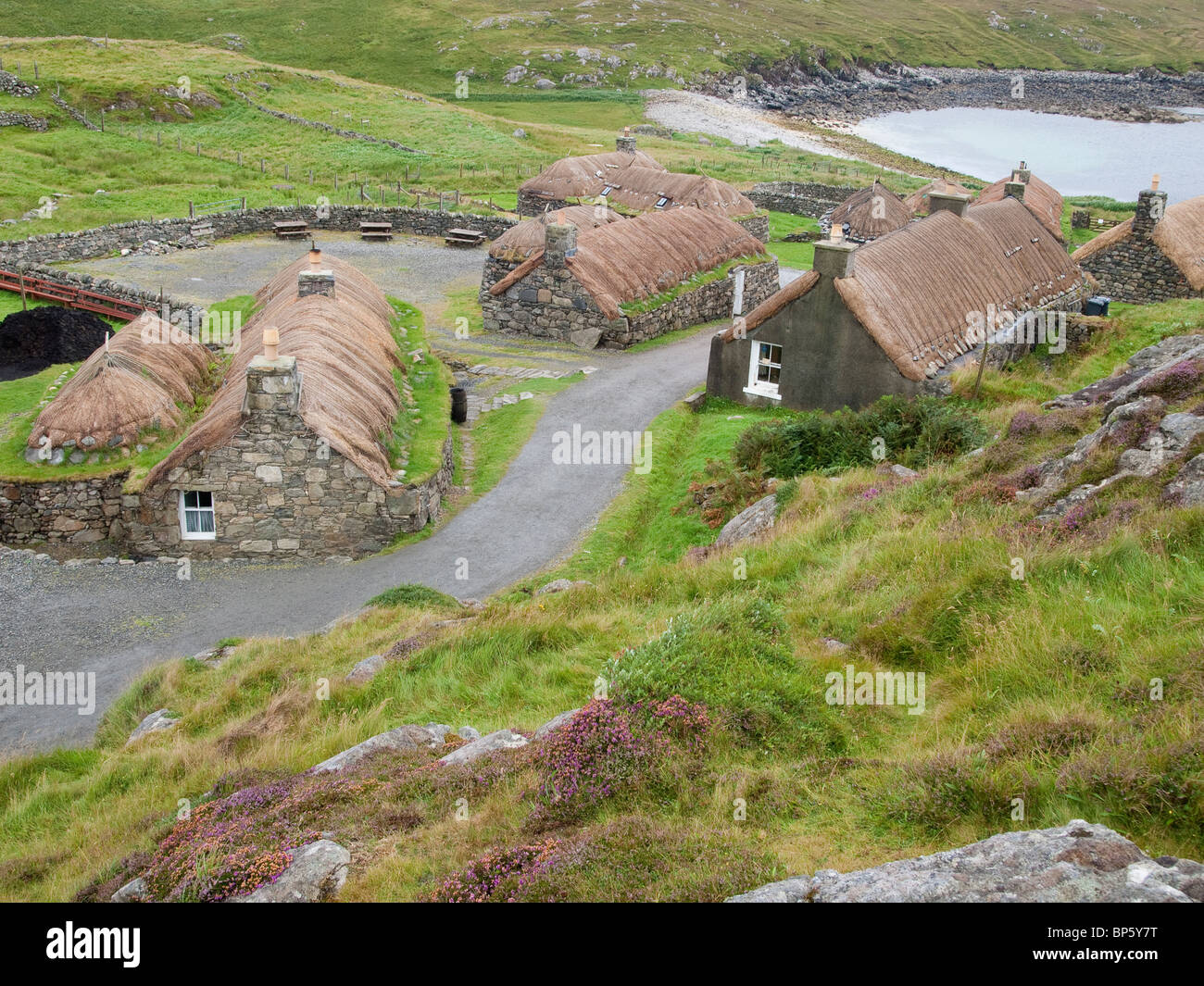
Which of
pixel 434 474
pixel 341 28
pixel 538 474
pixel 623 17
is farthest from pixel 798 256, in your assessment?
pixel 623 17

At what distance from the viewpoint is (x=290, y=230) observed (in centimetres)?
4956

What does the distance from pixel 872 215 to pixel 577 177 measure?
15677 millimetres

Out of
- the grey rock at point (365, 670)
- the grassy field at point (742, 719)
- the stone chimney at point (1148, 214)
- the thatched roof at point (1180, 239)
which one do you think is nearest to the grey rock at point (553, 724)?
the grassy field at point (742, 719)

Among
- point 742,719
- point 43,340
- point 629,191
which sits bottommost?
point 43,340

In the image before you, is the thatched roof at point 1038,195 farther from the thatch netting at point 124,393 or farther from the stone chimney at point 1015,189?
the thatch netting at point 124,393

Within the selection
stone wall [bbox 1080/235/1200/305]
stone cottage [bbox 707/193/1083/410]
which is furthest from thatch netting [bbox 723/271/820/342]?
stone wall [bbox 1080/235/1200/305]

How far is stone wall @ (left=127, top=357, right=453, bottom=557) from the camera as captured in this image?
66.8 feet

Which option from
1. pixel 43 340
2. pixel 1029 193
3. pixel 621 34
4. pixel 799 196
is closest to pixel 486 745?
pixel 43 340

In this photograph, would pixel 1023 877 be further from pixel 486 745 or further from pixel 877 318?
pixel 877 318

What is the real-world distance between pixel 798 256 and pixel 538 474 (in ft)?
92.7

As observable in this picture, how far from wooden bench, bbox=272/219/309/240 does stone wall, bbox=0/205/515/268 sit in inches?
57.1

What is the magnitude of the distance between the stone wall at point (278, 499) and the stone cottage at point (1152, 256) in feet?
89.5

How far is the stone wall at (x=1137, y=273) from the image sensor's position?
35188mm

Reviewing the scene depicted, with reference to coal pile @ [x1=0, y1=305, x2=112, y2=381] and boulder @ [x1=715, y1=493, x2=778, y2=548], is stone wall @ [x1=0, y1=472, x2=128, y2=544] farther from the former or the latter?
boulder @ [x1=715, y1=493, x2=778, y2=548]
